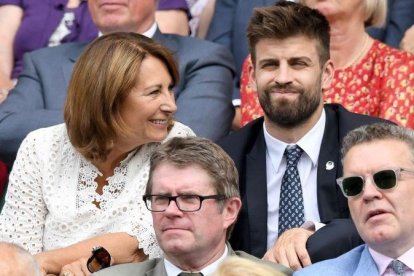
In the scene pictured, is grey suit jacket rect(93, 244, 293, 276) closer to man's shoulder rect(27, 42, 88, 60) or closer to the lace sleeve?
the lace sleeve

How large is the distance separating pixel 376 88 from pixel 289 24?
74cm

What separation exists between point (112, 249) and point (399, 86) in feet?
5.21

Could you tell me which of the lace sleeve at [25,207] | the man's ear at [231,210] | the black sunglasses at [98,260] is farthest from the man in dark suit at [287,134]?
the lace sleeve at [25,207]

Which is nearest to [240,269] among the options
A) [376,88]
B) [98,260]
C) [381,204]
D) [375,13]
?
[381,204]

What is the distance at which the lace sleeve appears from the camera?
4.85 metres

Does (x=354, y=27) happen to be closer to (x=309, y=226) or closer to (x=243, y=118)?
(x=243, y=118)

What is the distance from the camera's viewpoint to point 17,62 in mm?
6477

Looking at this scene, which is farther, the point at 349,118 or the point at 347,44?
the point at 347,44

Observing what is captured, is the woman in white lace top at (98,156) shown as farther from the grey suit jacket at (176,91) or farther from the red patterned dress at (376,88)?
the red patterned dress at (376,88)

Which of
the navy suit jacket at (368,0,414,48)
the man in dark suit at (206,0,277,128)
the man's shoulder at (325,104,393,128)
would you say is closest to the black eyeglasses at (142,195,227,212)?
the man's shoulder at (325,104,393,128)

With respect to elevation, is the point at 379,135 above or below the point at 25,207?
above

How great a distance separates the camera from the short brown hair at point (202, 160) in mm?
4328

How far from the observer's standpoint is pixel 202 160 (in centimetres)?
433

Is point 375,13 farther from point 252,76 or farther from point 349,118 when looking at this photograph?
point 349,118
